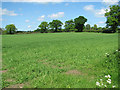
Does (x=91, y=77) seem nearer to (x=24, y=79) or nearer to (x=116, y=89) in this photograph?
(x=116, y=89)

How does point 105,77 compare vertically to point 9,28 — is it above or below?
below

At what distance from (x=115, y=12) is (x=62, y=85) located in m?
51.5

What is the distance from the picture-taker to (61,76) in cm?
487

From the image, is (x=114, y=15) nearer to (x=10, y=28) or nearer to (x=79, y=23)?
(x=79, y=23)

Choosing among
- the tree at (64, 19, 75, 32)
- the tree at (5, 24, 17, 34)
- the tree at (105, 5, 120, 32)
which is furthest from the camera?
the tree at (64, 19, 75, 32)

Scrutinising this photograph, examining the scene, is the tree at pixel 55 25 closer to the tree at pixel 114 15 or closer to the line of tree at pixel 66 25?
the line of tree at pixel 66 25

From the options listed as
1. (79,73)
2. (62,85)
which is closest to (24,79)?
(62,85)

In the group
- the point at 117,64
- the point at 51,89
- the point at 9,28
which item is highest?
the point at 9,28

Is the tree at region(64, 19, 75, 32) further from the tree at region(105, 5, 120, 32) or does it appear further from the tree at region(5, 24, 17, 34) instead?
the tree at region(105, 5, 120, 32)

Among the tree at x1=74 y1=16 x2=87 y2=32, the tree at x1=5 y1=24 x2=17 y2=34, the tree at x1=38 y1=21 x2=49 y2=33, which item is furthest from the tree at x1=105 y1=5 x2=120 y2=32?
the tree at x1=5 y1=24 x2=17 y2=34

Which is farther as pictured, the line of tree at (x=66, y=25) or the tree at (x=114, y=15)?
the line of tree at (x=66, y=25)

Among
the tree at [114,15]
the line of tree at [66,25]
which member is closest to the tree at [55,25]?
the line of tree at [66,25]

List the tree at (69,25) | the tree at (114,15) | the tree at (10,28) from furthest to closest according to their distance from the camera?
the tree at (69,25) → the tree at (10,28) → the tree at (114,15)

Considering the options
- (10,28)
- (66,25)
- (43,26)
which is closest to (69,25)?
(66,25)
